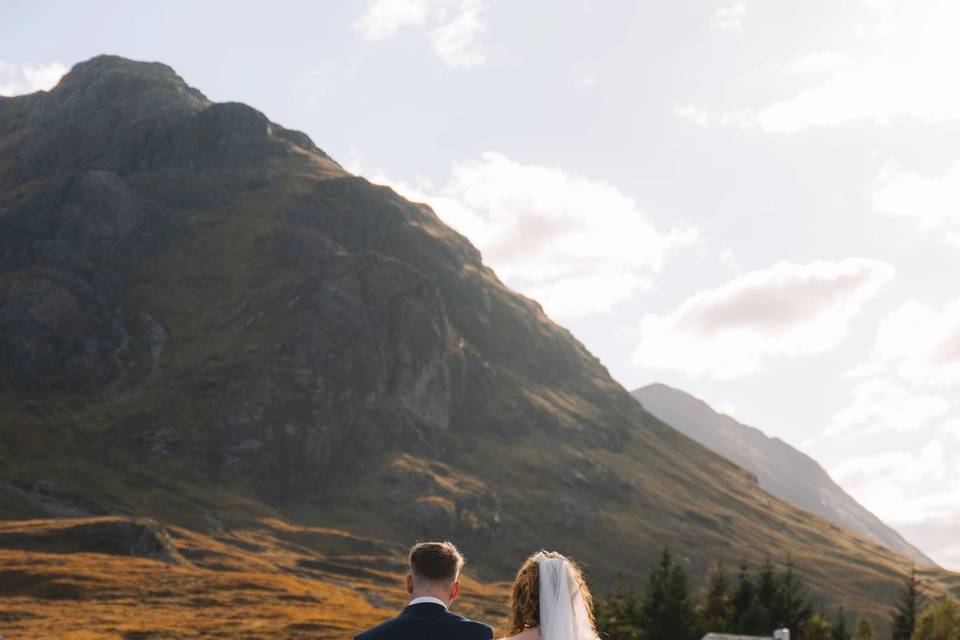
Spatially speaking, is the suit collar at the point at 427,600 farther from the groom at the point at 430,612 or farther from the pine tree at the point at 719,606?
the pine tree at the point at 719,606

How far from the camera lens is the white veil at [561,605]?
10148mm

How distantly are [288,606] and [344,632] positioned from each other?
64.2 feet

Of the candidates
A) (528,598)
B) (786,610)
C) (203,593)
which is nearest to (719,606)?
(786,610)

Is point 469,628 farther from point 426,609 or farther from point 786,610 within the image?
point 786,610

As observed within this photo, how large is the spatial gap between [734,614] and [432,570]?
98254 millimetres

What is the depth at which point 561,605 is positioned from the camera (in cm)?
1020

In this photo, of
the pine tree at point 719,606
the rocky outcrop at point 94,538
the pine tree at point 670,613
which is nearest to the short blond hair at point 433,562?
the pine tree at point 670,613

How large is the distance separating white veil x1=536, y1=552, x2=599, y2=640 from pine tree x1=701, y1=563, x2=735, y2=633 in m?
91.1

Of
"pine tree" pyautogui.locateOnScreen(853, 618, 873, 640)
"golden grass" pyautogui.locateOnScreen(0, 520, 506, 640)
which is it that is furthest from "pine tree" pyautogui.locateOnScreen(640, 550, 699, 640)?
"golden grass" pyautogui.locateOnScreen(0, 520, 506, 640)

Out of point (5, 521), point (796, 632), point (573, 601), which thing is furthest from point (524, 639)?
point (5, 521)

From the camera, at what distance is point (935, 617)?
110125 millimetres

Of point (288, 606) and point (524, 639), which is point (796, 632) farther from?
point (524, 639)

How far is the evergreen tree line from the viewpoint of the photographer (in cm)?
9406

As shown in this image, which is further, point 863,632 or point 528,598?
point 863,632
